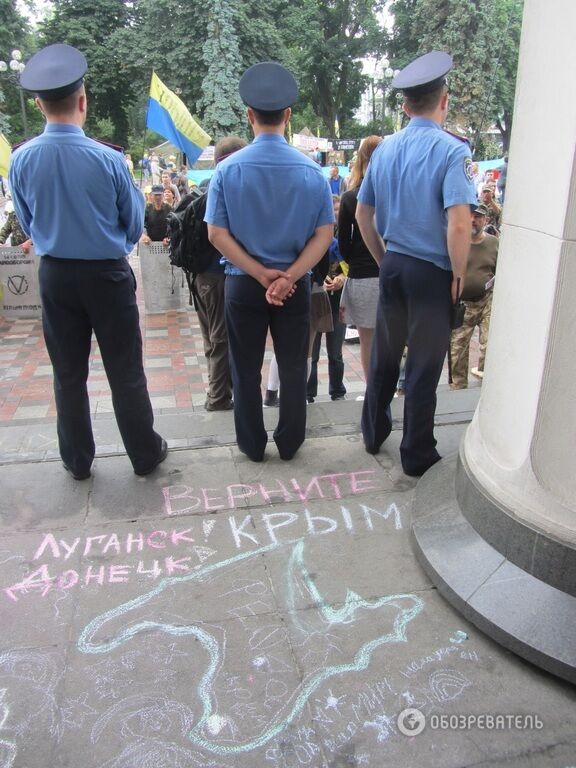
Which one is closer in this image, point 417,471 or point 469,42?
point 417,471

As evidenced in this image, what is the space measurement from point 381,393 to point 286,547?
108 cm

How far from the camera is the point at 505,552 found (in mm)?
2258

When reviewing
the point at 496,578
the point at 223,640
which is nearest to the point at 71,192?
the point at 223,640

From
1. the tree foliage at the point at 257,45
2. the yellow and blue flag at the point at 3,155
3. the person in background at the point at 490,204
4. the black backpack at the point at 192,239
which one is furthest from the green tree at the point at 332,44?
the black backpack at the point at 192,239

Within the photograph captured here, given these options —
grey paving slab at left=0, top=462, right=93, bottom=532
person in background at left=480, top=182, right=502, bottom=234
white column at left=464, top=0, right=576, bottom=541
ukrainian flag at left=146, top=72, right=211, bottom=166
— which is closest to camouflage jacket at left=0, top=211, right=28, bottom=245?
ukrainian flag at left=146, top=72, right=211, bottom=166

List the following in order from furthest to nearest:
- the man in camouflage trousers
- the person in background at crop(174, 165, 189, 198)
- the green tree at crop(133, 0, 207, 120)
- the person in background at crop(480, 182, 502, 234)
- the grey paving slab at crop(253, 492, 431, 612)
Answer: the green tree at crop(133, 0, 207, 120) → the person in background at crop(174, 165, 189, 198) → the person in background at crop(480, 182, 502, 234) → the man in camouflage trousers → the grey paving slab at crop(253, 492, 431, 612)

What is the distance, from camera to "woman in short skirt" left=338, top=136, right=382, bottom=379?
4.12 m

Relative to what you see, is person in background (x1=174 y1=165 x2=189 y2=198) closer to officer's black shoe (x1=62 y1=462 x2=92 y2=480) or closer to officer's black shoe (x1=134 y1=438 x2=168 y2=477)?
officer's black shoe (x1=134 y1=438 x2=168 y2=477)

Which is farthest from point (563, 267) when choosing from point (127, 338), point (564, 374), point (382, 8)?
point (382, 8)

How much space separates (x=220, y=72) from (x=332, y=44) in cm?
1438

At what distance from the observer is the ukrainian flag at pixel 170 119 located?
395 inches

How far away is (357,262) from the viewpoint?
4.23 meters

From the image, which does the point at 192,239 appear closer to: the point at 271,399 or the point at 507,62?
the point at 271,399

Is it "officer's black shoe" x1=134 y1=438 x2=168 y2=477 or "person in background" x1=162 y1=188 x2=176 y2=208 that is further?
"person in background" x1=162 y1=188 x2=176 y2=208
